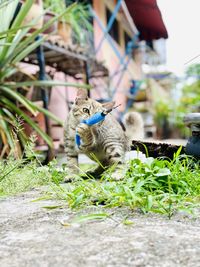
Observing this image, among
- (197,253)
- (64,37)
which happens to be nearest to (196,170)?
(197,253)

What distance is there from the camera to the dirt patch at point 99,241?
0.87 m

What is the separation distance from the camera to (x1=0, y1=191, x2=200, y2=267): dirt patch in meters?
0.87

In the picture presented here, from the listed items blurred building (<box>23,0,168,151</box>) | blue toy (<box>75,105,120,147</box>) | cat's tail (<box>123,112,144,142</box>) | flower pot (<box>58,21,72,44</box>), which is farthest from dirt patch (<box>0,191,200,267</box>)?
flower pot (<box>58,21,72,44</box>)

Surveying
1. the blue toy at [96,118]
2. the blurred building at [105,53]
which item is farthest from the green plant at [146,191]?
the blurred building at [105,53]

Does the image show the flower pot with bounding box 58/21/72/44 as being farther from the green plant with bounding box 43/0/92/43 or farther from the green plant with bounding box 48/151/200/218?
the green plant with bounding box 48/151/200/218

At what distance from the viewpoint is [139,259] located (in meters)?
0.87

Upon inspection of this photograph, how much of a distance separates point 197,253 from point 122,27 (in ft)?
25.7

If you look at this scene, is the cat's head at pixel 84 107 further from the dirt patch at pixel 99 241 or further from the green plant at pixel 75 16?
the green plant at pixel 75 16

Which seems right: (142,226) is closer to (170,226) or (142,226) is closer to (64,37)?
(170,226)

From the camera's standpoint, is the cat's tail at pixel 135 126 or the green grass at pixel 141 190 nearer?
the green grass at pixel 141 190

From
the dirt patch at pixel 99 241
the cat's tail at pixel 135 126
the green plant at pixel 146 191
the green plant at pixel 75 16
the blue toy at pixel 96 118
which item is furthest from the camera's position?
the green plant at pixel 75 16

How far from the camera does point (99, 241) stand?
99 cm

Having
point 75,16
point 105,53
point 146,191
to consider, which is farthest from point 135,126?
point 105,53

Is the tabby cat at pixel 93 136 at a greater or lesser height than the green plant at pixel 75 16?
lesser
